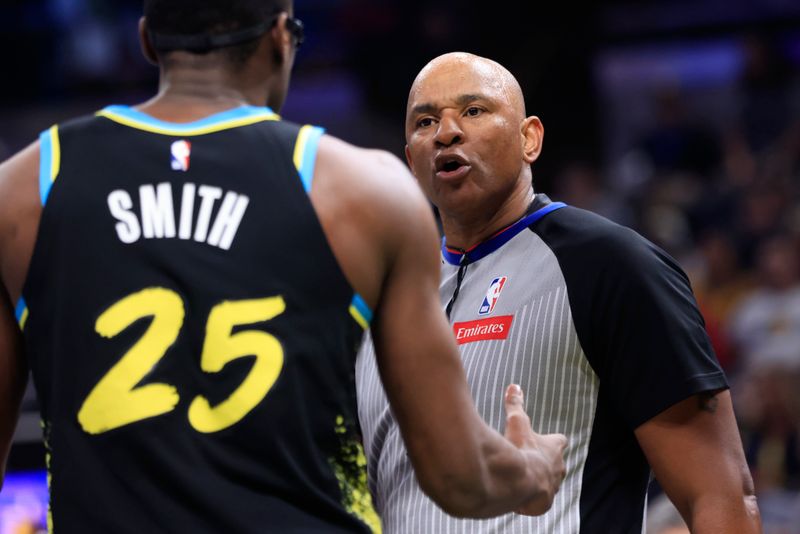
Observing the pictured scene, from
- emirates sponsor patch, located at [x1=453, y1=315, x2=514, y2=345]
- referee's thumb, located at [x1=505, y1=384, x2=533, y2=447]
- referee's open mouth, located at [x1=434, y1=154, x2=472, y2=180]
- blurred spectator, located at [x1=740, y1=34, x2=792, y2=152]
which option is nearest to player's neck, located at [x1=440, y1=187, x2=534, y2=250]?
referee's open mouth, located at [x1=434, y1=154, x2=472, y2=180]

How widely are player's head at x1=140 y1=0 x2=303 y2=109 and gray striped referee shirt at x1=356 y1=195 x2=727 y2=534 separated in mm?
1080

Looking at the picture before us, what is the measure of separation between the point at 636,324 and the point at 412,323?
3.12ft

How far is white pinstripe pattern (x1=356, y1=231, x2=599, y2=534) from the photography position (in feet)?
9.66

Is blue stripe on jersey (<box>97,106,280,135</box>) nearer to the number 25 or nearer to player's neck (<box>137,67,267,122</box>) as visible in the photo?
player's neck (<box>137,67,267,122</box>)

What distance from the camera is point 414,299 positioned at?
7.07 ft

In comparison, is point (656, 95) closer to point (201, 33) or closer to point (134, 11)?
point (134, 11)

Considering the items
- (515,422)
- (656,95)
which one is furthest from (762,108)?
(515,422)

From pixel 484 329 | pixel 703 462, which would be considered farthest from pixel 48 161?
pixel 703 462

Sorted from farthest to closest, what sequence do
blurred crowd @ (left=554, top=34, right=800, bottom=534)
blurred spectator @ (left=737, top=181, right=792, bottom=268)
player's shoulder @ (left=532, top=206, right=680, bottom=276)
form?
1. blurred spectator @ (left=737, top=181, right=792, bottom=268)
2. blurred crowd @ (left=554, top=34, right=800, bottom=534)
3. player's shoulder @ (left=532, top=206, right=680, bottom=276)

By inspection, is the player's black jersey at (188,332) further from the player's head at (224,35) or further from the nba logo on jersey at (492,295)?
the nba logo on jersey at (492,295)

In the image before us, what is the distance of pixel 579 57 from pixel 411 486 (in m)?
7.30

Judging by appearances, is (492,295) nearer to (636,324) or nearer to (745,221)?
(636,324)

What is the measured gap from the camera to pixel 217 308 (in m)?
2.05

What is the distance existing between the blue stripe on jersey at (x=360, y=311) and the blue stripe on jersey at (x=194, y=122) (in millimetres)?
366
